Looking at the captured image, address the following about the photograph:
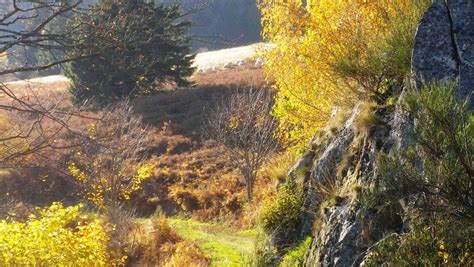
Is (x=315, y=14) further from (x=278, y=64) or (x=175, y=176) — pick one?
(x=175, y=176)

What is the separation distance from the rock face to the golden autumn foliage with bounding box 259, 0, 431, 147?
1.70 ft

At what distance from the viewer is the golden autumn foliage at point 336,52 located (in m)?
5.42

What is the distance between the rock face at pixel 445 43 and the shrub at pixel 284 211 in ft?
10.6

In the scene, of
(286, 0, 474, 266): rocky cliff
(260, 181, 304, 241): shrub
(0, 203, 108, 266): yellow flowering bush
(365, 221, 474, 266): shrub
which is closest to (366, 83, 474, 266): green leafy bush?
(365, 221, 474, 266): shrub

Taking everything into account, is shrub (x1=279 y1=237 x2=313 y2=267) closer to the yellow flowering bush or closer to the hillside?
the hillside

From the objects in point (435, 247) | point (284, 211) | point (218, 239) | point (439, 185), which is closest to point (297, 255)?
point (284, 211)

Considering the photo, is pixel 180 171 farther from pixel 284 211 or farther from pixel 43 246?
pixel 43 246

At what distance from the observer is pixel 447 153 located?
287cm

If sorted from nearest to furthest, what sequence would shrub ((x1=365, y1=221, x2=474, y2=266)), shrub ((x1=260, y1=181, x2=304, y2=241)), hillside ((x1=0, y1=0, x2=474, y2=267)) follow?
shrub ((x1=365, y1=221, x2=474, y2=266))
hillside ((x1=0, y1=0, x2=474, y2=267))
shrub ((x1=260, y1=181, x2=304, y2=241))

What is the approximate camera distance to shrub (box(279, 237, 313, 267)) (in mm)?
6141

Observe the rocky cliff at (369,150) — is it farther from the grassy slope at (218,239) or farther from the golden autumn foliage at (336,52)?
the grassy slope at (218,239)

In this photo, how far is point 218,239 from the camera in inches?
526

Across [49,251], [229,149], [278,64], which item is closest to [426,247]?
[49,251]

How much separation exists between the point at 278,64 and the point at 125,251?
6699 millimetres
